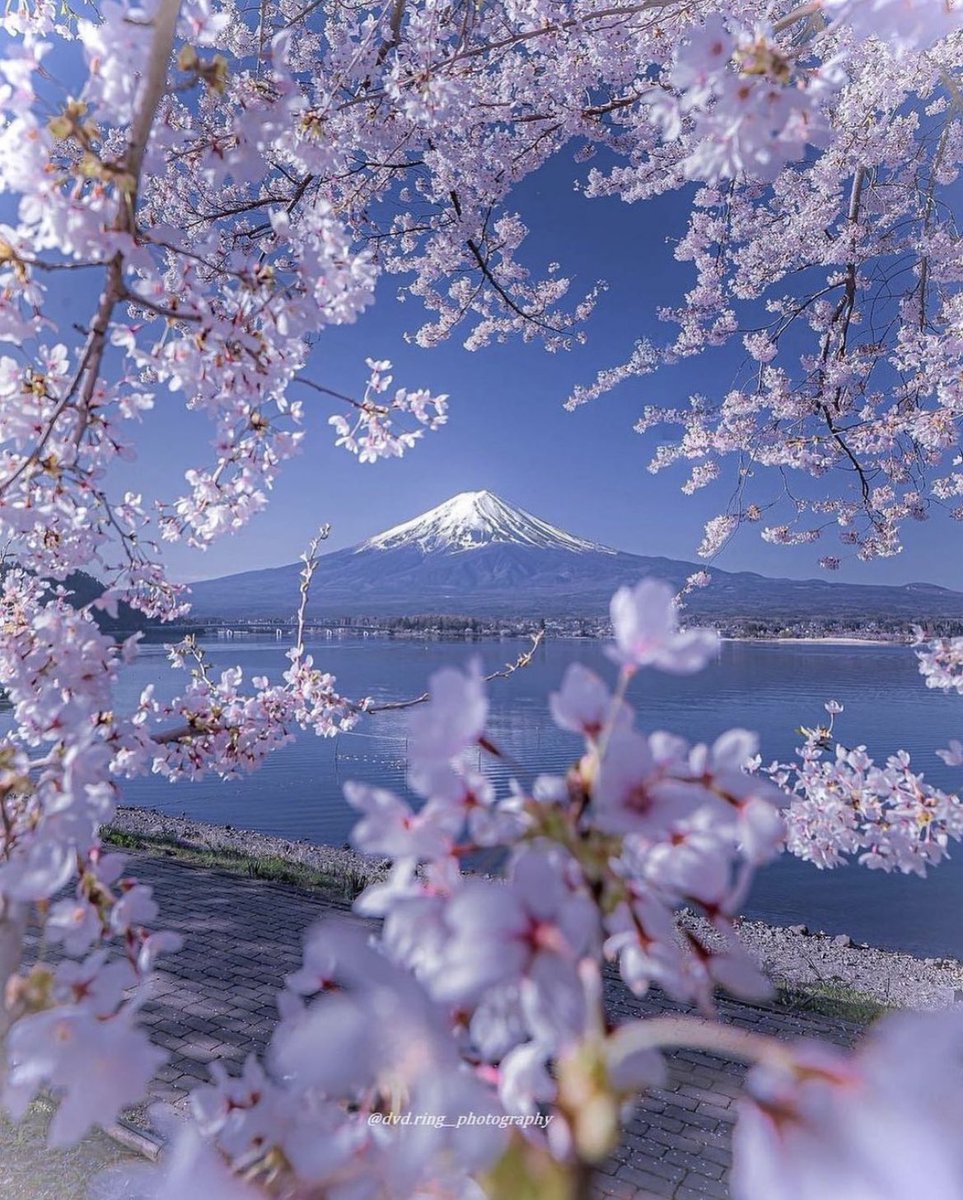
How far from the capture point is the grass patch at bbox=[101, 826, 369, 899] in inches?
279

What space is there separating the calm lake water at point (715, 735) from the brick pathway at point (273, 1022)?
5.85 ft

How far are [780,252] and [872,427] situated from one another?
2.04 metres

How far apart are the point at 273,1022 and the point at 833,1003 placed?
3.45 meters

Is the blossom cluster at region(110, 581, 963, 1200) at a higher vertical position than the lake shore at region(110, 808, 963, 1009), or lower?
higher

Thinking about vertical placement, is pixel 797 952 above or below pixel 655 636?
below

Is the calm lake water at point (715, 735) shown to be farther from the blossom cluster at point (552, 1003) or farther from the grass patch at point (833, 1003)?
the grass patch at point (833, 1003)

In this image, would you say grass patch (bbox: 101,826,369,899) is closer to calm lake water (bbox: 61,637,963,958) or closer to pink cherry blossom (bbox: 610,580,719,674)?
calm lake water (bbox: 61,637,963,958)

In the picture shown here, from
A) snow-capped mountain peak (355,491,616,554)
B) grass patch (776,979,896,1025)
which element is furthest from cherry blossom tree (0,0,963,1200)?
snow-capped mountain peak (355,491,616,554)

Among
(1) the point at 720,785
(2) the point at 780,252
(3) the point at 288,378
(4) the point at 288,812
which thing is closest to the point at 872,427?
(2) the point at 780,252

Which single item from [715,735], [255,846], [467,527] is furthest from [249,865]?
[467,527]

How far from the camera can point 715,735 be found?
941 inches

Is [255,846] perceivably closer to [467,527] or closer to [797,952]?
[797,952]

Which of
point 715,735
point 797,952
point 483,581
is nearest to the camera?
point 797,952

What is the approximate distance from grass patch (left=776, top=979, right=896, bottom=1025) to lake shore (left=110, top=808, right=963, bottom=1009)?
0.08ft
